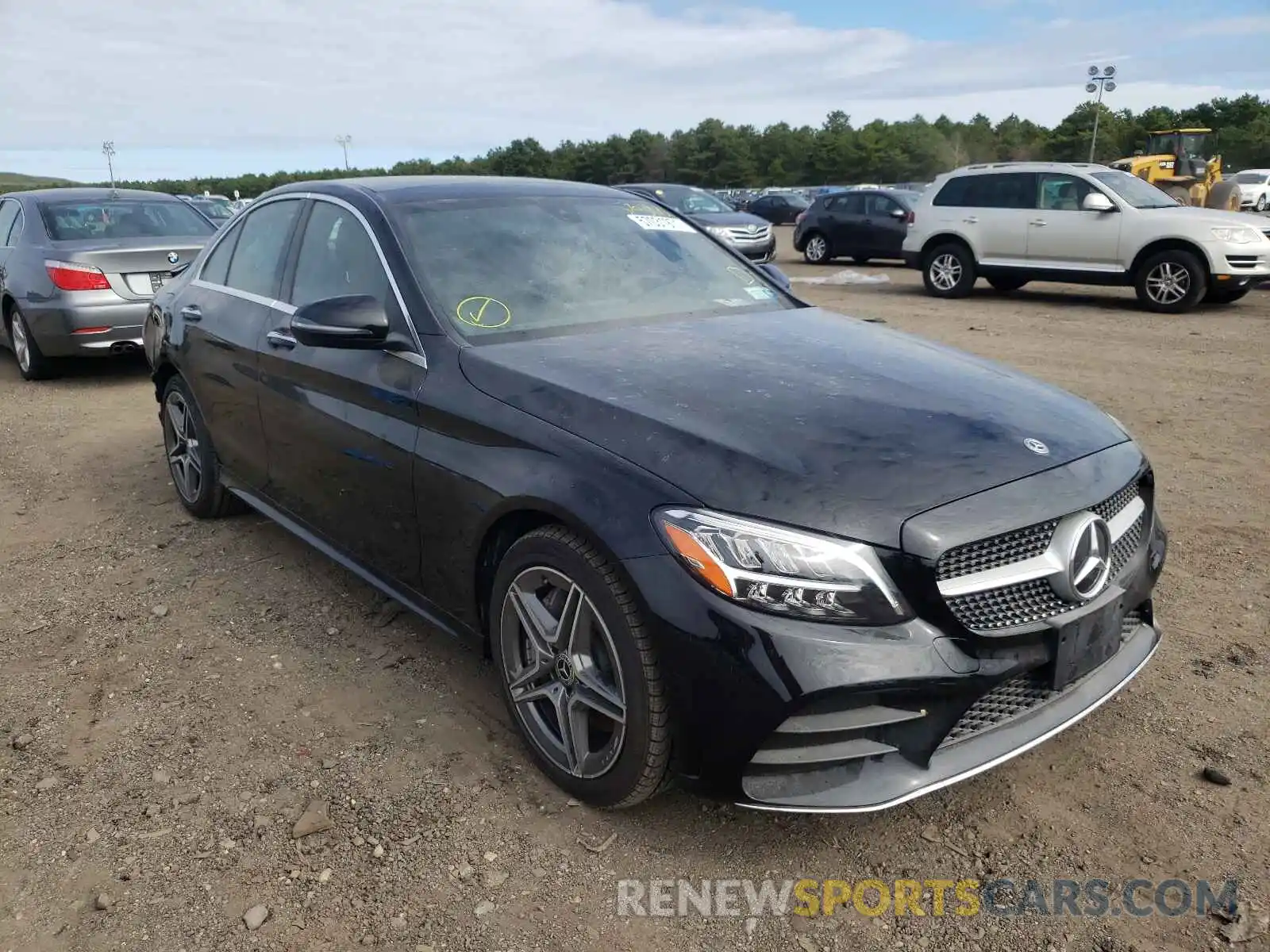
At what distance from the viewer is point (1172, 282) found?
11.5 meters

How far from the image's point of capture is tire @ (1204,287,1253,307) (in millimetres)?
11438

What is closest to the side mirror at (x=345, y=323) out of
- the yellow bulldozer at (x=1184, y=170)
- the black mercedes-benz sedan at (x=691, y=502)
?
the black mercedes-benz sedan at (x=691, y=502)

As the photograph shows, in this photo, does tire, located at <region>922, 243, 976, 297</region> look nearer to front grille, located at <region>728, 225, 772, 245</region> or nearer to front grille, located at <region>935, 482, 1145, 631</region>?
front grille, located at <region>728, 225, 772, 245</region>

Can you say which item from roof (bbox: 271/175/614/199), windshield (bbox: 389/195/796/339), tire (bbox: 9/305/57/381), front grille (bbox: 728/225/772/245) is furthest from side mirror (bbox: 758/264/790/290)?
front grille (bbox: 728/225/772/245)

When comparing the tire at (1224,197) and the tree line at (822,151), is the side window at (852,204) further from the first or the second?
the tree line at (822,151)

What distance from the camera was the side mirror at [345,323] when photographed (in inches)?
121

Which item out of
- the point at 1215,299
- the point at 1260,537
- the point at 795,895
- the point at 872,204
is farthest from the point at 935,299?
the point at 795,895

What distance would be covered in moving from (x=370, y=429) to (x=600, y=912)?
1700 millimetres

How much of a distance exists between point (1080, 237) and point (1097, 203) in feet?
1.47

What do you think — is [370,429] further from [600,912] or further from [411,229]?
[600,912]

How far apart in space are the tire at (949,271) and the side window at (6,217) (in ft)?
35.7

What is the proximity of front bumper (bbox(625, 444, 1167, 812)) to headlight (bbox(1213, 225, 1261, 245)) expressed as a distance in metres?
10.8

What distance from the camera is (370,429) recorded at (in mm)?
3242

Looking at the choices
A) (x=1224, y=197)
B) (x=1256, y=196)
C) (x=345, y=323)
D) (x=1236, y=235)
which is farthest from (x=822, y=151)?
(x=345, y=323)
